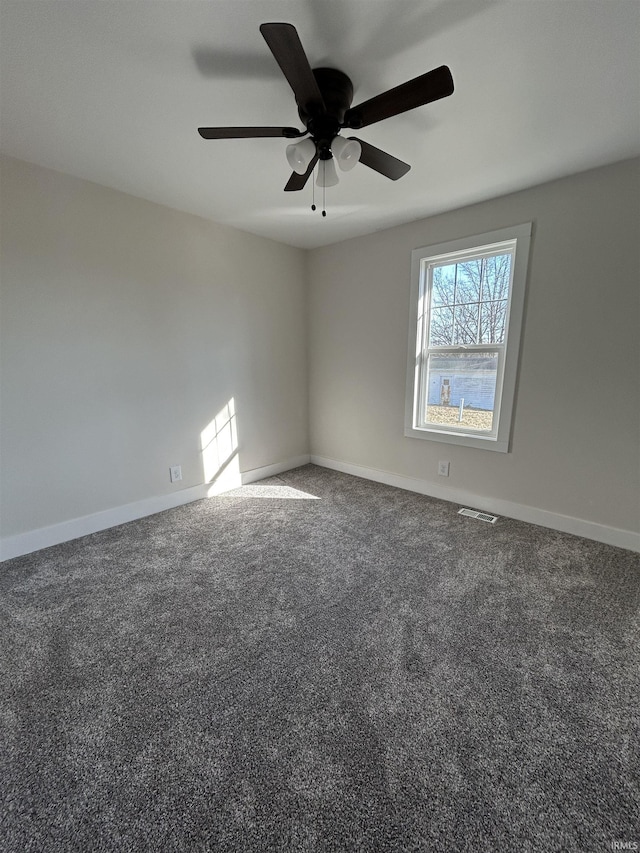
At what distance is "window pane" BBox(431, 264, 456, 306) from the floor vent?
5.86ft

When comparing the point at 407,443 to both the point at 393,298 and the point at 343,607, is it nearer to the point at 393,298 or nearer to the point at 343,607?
the point at 393,298

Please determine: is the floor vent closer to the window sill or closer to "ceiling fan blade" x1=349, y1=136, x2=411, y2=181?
the window sill

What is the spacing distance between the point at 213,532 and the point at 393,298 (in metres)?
2.60

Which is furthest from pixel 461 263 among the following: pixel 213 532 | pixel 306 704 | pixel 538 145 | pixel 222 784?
pixel 222 784

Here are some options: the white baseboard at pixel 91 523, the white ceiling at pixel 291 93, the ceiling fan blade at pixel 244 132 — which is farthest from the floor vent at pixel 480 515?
the ceiling fan blade at pixel 244 132

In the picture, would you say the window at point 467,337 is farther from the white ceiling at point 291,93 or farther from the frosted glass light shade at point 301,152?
the frosted glass light shade at point 301,152

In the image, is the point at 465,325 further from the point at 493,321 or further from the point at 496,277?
the point at 496,277

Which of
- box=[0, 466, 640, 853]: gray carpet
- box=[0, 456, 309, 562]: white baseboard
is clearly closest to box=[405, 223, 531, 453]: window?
box=[0, 466, 640, 853]: gray carpet

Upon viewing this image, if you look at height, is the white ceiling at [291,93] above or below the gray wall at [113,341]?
Result: above

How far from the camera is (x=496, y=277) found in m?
2.74

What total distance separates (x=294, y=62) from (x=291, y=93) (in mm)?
572

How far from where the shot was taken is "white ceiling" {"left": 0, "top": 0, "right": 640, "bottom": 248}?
1235mm

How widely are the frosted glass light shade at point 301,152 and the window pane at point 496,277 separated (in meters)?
1.87

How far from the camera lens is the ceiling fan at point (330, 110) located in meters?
1.17
